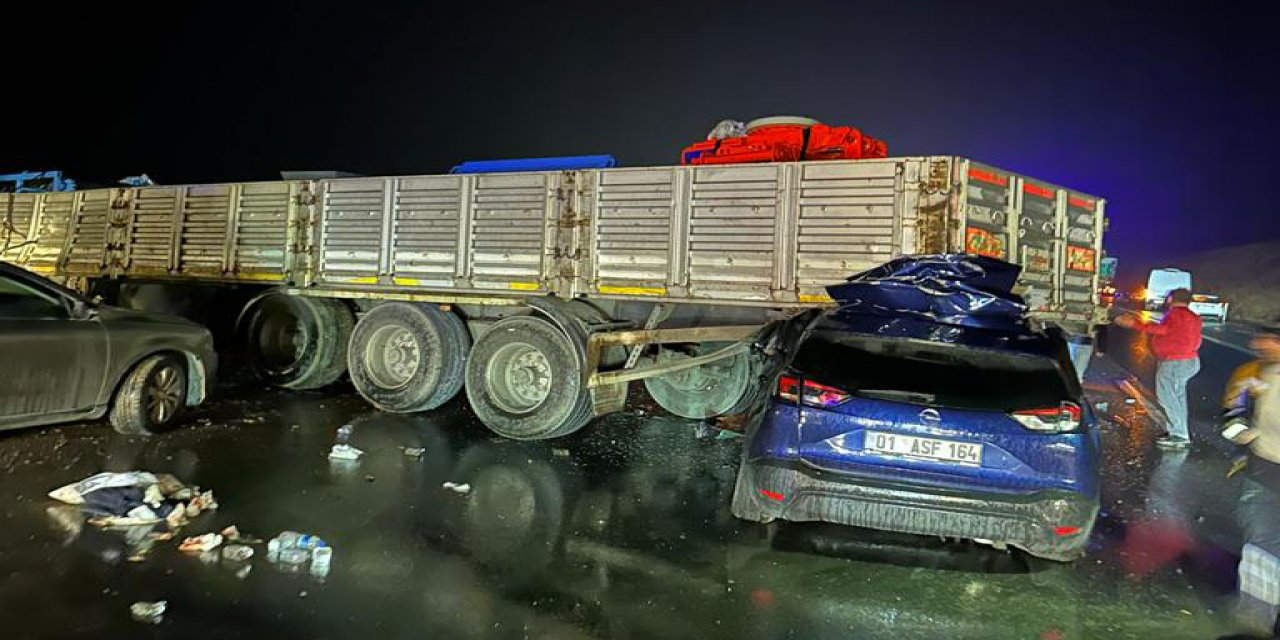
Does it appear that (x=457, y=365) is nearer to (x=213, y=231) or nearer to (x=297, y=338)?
(x=297, y=338)

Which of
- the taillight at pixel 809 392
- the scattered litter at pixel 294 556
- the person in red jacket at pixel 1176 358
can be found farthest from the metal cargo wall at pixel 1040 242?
the scattered litter at pixel 294 556

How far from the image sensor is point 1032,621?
3.22m

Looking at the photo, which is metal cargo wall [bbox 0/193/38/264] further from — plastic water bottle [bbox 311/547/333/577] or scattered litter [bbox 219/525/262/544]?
plastic water bottle [bbox 311/547/333/577]

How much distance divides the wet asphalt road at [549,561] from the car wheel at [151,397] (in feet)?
0.74

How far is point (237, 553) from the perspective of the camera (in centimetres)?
362

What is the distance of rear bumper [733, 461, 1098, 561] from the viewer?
3320 millimetres

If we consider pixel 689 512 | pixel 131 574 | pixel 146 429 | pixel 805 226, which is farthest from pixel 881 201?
pixel 146 429

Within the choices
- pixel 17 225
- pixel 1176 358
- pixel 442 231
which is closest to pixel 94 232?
pixel 17 225

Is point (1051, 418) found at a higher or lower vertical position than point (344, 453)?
higher

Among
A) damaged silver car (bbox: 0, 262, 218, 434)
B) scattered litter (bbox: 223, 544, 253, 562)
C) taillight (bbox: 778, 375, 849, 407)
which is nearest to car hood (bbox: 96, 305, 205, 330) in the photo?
damaged silver car (bbox: 0, 262, 218, 434)

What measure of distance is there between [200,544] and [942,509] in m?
3.93

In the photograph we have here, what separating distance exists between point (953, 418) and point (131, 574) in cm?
416

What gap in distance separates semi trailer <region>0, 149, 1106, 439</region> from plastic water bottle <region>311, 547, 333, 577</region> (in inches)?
104

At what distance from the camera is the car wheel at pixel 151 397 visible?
5.66 m
